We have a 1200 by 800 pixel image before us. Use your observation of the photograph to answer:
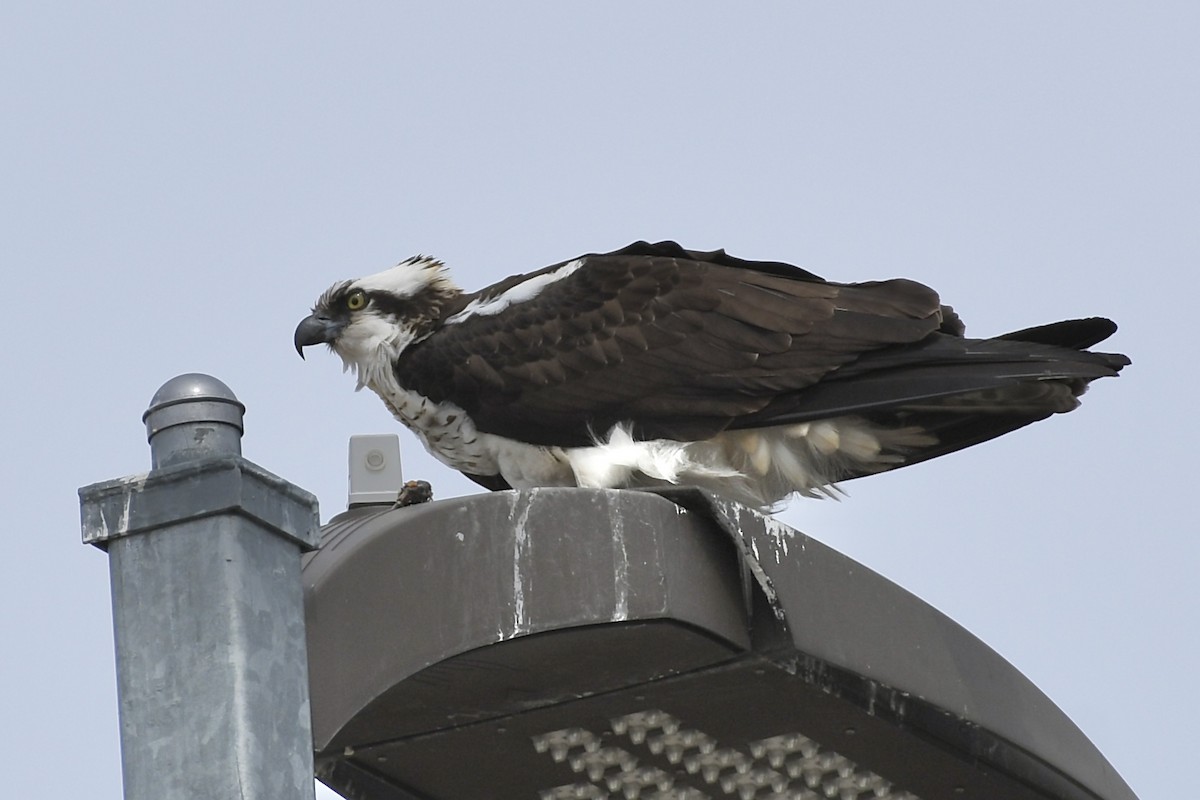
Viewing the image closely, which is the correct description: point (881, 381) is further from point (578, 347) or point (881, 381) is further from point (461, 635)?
point (461, 635)

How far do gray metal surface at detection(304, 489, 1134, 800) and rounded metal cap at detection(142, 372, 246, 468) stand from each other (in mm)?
450

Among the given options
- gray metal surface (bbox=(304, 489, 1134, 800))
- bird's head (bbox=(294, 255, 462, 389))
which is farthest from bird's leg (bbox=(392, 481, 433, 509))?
bird's head (bbox=(294, 255, 462, 389))

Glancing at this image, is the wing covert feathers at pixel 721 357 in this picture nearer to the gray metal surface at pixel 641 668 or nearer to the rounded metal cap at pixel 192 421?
the gray metal surface at pixel 641 668

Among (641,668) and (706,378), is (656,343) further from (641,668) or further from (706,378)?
(641,668)

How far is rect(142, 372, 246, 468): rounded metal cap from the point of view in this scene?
3.59 meters

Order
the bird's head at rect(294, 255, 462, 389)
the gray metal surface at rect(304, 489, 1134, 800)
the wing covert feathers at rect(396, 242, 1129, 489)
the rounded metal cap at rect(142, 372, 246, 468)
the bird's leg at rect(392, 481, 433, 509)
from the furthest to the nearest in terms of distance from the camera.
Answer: the bird's head at rect(294, 255, 462, 389), the wing covert feathers at rect(396, 242, 1129, 489), the bird's leg at rect(392, 481, 433, 509), the gray metal surface at rect(304, 489, 1134, 800), the rounded metal cap at rect(142, 372, 246, 468)

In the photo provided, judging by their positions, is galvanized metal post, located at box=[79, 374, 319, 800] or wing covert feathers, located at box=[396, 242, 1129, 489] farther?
wing covert feathers, located at box=[396, 242, 1129, 489]

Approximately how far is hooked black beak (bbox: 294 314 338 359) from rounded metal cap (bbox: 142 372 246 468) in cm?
368

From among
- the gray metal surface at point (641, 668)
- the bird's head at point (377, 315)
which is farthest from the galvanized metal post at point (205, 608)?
the bird's head at point (377, 315)

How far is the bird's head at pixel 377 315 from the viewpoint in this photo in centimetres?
721

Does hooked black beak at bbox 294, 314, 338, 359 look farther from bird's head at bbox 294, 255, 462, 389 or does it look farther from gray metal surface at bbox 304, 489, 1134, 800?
gray metal surface at bbox 304, 489, 1134, 800

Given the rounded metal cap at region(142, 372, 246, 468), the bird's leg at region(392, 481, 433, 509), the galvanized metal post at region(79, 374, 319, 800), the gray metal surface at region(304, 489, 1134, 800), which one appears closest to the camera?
the galvanized metal post at region(79, 374, 319, 800)

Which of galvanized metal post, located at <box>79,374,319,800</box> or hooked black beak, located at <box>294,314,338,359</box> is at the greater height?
hooked black beak, located at <box>294,314,338,359</box>

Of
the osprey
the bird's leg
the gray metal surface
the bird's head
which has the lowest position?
the gray metal surface
